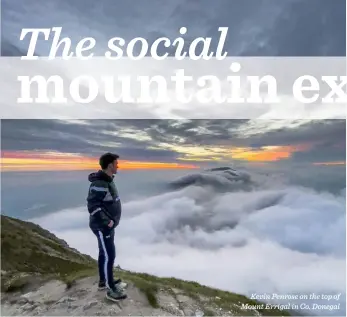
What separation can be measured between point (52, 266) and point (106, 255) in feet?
4.49

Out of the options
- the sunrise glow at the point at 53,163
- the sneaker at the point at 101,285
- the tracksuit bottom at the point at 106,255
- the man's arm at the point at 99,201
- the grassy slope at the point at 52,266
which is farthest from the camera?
the sunrise glow at the point at 53,163

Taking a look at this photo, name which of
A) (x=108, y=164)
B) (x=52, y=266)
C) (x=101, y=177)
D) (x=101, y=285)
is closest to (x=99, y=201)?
(x=101, y=177)

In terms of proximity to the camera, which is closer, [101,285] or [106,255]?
[106,255]

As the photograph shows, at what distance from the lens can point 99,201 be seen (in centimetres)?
514

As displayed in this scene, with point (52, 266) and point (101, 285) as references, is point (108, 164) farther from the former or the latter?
point (52, 266)

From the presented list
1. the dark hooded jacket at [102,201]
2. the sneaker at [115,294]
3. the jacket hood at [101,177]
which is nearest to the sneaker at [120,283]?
the sneaker at [115,294]

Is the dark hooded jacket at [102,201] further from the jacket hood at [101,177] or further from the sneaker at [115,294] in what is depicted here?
the sneaker at [115,294]

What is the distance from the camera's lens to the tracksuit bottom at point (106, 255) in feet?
17.3

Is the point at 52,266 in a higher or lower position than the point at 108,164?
lower

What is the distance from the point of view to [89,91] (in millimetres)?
6066

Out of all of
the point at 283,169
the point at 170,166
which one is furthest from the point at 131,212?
the point at 283,169

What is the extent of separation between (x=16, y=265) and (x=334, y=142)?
4.90m

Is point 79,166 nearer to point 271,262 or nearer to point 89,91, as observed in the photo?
point 89,91

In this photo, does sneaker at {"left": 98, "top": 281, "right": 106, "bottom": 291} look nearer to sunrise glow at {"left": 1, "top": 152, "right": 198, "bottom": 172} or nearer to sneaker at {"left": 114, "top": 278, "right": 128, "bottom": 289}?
sneaker at {"left": 114, "top": 278, "right": 128, "bottom": 289}
